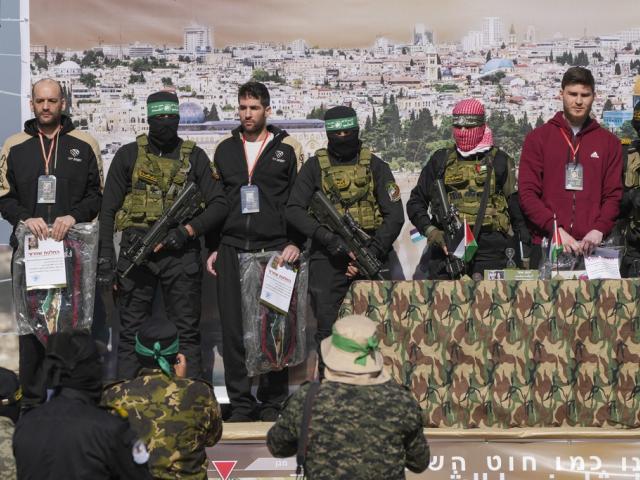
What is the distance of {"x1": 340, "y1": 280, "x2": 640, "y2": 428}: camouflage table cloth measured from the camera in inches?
280

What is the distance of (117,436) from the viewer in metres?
4.58

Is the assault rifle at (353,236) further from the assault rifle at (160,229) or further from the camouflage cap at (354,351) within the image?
the camouflage cap at (354,351)

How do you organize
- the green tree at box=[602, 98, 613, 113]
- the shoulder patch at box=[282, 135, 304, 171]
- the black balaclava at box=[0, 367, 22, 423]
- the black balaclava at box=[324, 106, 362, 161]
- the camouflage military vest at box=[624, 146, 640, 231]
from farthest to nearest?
the green tree at box=[602, 98, 613, 113] → the shoulder patch at box=[282, 135, 304, 171] → the black balaclava at box=[324, 106, 362, 161] → the camouflage military vest at box=[624, 146, 640, 231] → the black balaclava at box=[0, 367, 22, 423]

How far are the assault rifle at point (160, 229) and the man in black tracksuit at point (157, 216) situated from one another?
1.8 inches

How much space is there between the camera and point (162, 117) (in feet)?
25.6

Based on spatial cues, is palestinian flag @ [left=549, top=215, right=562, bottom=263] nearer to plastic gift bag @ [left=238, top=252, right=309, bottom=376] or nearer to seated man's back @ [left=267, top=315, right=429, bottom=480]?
plastic gift bag @ [left=238, top=252, right=309, bottom=376]

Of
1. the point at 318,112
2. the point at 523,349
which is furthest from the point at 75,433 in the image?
the point at 318,112

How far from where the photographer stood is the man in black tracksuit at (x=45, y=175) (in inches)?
309

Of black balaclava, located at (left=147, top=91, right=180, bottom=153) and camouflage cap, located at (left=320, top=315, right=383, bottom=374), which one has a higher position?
black balaclava, located at (left=147, top=91, right=180, bottom=153)

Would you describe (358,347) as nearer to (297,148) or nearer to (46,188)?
(297,148)

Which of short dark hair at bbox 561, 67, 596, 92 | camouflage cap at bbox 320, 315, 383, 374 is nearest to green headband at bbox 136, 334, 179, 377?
camouflage cap at bbox 320, 315, 383, 374

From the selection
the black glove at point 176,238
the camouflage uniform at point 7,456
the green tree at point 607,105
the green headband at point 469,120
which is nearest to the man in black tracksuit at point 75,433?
the camouflage uniform at point 7,456

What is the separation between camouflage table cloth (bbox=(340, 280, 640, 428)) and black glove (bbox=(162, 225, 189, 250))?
4.46 ft

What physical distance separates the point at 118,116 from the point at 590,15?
355 centimetres
